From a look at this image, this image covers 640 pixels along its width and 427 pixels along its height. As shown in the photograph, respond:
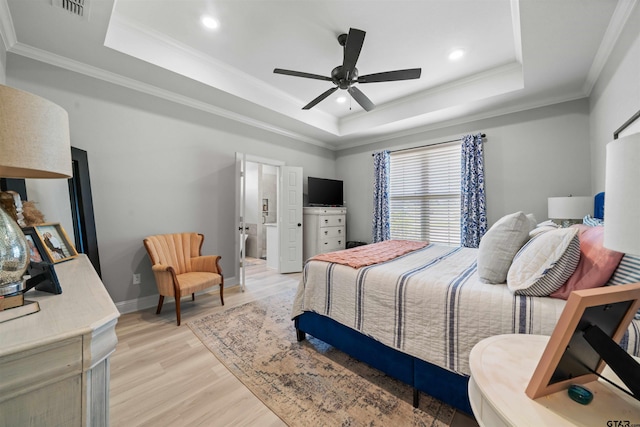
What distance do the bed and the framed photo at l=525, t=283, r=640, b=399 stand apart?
0.61 metres

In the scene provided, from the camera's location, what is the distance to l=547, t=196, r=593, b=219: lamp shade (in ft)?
8.57

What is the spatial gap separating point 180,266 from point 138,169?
4.18 feet

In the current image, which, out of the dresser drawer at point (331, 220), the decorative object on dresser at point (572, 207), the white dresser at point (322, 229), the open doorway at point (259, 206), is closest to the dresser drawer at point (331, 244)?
the white dresser at point (322, 229)

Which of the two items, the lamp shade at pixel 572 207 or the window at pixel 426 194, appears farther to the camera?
the window at pixel 426 194

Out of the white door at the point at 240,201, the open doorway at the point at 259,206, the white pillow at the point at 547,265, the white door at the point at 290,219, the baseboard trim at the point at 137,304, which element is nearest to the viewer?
the white pillow at the point at 547,265

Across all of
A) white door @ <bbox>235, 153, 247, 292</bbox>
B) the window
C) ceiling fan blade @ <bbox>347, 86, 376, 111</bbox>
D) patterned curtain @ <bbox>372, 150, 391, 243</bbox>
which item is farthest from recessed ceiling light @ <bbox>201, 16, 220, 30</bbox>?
the window

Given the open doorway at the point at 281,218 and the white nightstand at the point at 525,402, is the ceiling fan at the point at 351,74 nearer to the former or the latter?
the open doorway at the point at 281,218

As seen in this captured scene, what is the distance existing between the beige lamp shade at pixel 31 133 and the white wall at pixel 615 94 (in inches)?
127

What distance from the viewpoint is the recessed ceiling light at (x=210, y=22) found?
2352 millimetres

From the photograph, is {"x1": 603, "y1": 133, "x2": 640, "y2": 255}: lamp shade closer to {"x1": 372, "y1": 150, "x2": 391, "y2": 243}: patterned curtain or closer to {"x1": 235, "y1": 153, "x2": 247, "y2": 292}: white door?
{"x1": 235, "y1": 153, "x2": 247, "y2": 292}: white door

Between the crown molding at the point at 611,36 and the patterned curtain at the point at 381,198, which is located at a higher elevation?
the crown molding at the point at 611,36

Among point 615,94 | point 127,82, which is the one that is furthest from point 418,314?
point 127,82

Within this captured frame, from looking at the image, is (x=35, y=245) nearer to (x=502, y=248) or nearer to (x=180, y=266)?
(x=180, y=266)

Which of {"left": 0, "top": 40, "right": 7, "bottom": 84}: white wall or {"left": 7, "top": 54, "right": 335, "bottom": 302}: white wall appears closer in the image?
{"left": 0, "top": 40, "right": 7, "bottom": 84}: white wall
